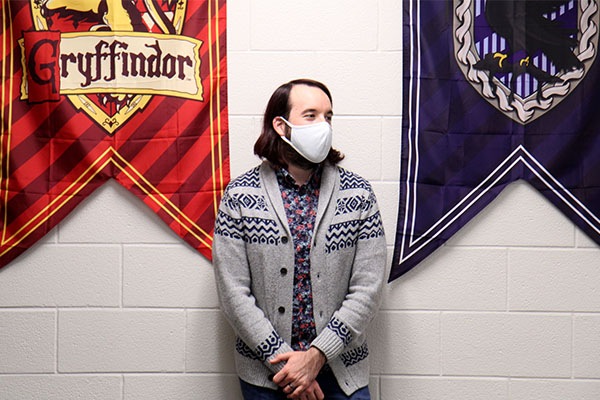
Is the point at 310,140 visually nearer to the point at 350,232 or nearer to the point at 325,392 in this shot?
the point at 350,232

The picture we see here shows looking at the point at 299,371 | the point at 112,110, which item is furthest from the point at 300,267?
the point at 112,110

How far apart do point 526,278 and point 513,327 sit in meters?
0.18

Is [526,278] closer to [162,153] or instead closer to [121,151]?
[162,153]

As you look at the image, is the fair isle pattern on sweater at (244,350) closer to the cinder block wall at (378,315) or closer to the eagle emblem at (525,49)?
the cinder block wall at (378,315)

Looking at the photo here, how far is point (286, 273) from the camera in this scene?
1.67 metres

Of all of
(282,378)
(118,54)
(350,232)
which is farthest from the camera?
(118,54)

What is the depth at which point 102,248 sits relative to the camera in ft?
6.62

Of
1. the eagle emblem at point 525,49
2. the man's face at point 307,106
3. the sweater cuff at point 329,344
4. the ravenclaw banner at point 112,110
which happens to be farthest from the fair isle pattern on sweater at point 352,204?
the eagle emblem at point 525,49

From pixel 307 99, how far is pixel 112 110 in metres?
0.71

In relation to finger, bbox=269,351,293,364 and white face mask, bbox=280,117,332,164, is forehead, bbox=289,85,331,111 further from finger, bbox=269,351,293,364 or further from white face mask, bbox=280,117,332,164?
finger, bbox=269,351,293,364

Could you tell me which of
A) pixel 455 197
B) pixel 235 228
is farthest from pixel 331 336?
pixel 455 197

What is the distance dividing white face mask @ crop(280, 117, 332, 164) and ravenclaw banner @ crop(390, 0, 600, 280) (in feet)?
1.28

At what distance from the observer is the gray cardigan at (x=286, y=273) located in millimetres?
1656

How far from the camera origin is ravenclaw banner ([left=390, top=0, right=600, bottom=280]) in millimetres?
1978
